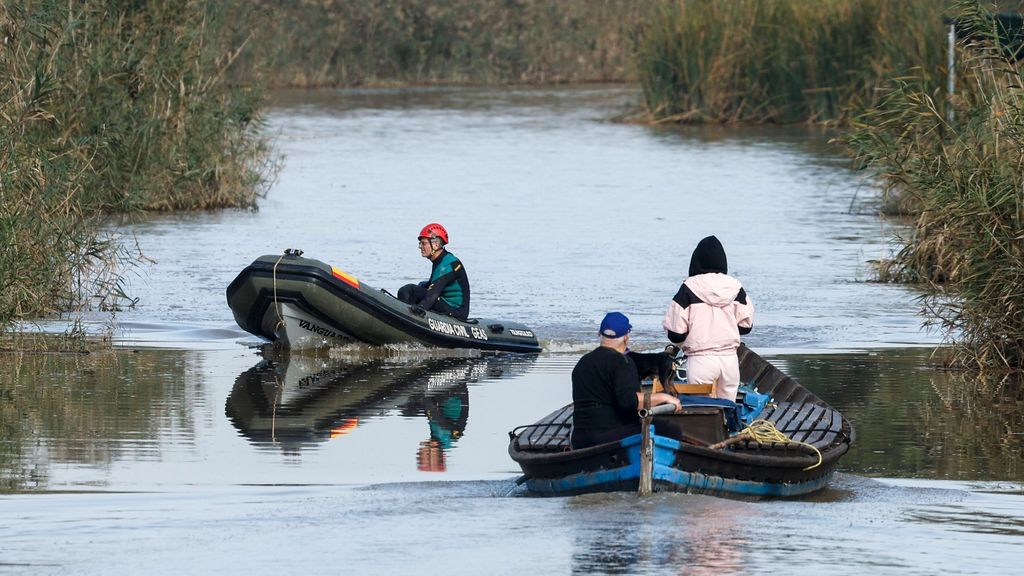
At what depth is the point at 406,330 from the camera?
16.3 metres

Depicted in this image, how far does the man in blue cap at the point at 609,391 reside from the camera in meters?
9.98

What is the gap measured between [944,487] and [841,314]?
26.4 ft

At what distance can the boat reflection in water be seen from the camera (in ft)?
41.6

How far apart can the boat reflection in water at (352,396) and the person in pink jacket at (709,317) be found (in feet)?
5.31

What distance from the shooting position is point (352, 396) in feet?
47.3

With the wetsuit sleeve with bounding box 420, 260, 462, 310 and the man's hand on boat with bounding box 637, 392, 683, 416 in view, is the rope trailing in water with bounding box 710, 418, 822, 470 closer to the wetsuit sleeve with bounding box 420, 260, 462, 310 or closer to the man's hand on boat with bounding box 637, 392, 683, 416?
the man's hand on boat with bounding box 637, 392, 683, 416

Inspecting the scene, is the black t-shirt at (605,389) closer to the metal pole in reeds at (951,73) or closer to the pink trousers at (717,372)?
the pink trousers at (717,372)

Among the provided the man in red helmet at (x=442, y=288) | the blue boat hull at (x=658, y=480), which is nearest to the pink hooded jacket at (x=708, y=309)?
the blue boat hull at (x=658, y=480)

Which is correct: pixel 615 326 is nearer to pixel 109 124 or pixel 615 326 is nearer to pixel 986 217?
pixel 986 217

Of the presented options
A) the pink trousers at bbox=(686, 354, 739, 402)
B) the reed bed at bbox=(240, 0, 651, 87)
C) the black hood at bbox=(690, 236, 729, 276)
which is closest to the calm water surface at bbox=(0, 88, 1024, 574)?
the pink trousers at bbox=(686, 354, 739, 402)

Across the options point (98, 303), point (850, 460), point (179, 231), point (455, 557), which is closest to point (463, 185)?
point (179, 231)

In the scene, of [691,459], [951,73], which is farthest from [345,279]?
[951,73]

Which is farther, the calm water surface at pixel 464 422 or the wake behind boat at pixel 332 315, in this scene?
the wake behind boat at pixel 332 315

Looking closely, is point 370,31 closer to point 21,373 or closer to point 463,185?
point 463,185
